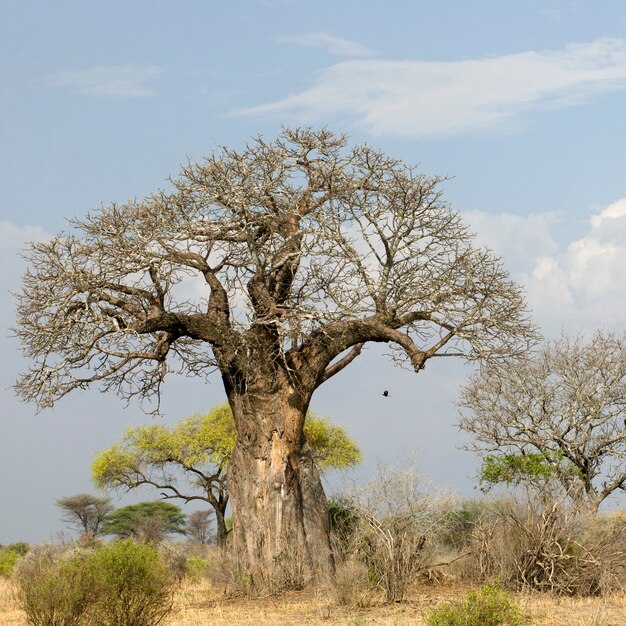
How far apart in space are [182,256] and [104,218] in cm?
185

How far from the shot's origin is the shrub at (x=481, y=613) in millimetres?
11484

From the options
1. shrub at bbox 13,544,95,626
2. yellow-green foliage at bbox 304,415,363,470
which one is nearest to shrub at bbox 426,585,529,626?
shrub at bbox 13,544,95,626

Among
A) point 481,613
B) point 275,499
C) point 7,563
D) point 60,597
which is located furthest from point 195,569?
point 481,613

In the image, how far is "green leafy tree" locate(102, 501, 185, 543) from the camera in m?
41.6

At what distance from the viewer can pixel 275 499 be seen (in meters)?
→ 17.6

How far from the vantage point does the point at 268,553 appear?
57.0 feet

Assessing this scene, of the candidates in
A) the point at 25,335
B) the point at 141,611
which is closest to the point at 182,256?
the point at 25,335

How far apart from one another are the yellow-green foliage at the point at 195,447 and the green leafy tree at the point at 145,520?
5828 mm

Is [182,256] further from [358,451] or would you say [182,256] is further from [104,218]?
[358,451]

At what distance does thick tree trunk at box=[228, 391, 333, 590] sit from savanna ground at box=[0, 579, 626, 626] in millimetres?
726

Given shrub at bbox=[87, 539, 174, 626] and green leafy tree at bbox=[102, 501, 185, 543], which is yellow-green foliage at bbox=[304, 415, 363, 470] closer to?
green leafy tree at bbox=[102, 501, 185, 543]

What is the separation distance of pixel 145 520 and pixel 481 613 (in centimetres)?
3265

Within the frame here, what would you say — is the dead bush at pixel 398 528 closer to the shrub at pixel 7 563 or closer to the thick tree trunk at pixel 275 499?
the thick tree trunk at pixel 275 499

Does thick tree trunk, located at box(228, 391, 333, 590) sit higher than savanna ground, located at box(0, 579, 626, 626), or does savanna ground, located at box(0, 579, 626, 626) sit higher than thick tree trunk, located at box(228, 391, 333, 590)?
thick tree trunk, located at box(228, 391, 333, 590)
